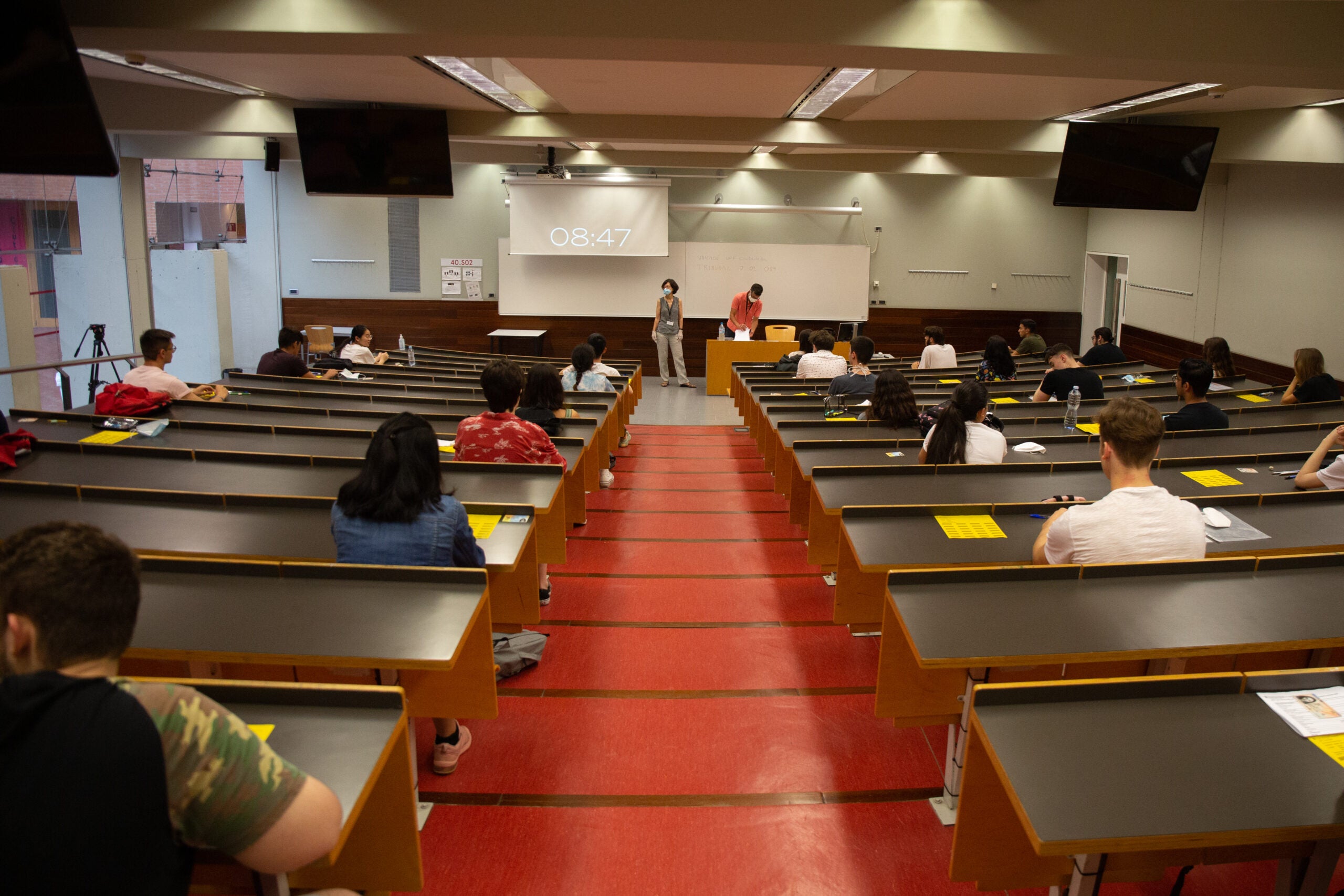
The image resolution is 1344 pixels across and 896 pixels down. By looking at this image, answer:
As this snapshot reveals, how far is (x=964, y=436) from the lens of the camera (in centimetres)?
396

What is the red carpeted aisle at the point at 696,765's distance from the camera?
7.63 ft

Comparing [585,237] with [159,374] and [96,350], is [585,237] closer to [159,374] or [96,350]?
[96,350]

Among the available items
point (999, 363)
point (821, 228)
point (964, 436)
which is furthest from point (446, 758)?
point (821, 228)

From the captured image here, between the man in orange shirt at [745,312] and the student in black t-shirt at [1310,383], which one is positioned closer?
the student in black t-shirt at [1310,383]

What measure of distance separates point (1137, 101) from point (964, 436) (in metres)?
4.01

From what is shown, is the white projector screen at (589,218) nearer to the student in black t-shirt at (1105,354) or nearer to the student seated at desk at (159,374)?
the student in black t-shirt at (1105,354)

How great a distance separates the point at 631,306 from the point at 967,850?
1119 cm

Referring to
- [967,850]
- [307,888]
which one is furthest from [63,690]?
[967,850]

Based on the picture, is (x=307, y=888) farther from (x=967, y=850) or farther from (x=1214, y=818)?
(x=1214, y=818)

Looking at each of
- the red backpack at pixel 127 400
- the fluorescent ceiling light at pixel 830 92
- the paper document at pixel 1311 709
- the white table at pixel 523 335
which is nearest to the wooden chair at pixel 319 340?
the white table at pixel 523 335

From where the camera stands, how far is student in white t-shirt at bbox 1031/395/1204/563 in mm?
2539

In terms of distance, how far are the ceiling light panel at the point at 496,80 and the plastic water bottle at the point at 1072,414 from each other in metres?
4.02

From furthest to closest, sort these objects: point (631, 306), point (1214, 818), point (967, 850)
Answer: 1. point (631, 306)
2. point (967, 850)
3. point (1214, 818)

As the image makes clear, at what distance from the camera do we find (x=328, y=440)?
471cm
